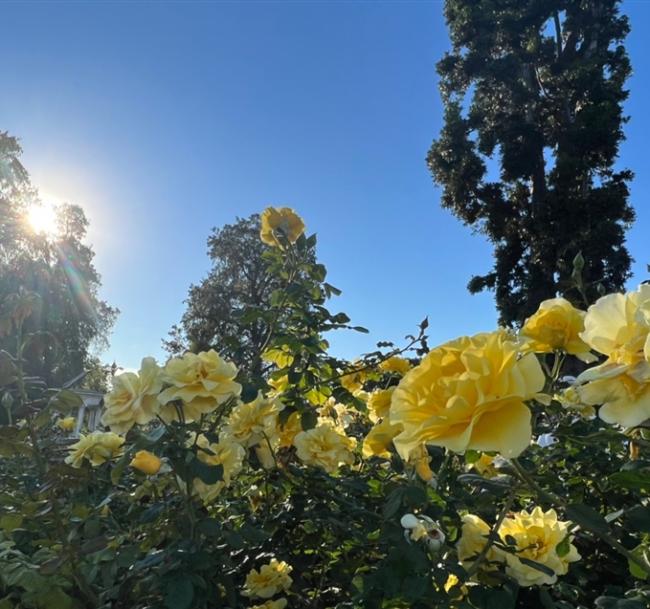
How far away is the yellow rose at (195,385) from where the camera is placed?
3.35ft

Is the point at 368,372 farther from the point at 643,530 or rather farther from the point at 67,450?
the point at 643,530

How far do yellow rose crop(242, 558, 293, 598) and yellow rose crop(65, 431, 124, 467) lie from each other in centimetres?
45

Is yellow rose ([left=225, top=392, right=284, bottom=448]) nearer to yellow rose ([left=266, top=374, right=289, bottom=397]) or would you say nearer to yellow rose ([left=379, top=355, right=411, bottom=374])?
yellow rose ([left=266, top=374, right=289, bottom=397])

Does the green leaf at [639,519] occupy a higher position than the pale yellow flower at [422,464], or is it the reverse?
the pale yellow flower at [422,464]

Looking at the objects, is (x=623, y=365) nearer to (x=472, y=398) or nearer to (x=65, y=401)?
(x=472, y=398)

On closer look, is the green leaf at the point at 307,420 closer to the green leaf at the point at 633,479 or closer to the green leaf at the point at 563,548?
the green leaf at the point at 563,548

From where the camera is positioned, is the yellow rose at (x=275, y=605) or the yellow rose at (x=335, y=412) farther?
the yellow rose at (x=335, y=412)

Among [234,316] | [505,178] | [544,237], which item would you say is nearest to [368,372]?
[234,316]

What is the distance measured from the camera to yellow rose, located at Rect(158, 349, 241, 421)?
3.35ft

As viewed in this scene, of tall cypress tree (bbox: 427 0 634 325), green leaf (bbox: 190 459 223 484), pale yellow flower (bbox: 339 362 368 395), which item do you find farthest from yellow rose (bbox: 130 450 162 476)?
tall cypress tree (bbox: 427 0 634 325)

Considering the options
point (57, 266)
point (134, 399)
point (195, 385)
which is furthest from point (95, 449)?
point (57, 266)

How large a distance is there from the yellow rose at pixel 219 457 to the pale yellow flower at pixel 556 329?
26.5 inches

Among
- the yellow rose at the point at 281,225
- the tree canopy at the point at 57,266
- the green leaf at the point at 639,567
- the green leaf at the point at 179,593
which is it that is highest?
the tree canopy at the point at 57,266

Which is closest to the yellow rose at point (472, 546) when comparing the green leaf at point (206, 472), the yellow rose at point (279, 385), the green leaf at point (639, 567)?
the green leaf at point (639, 567)
